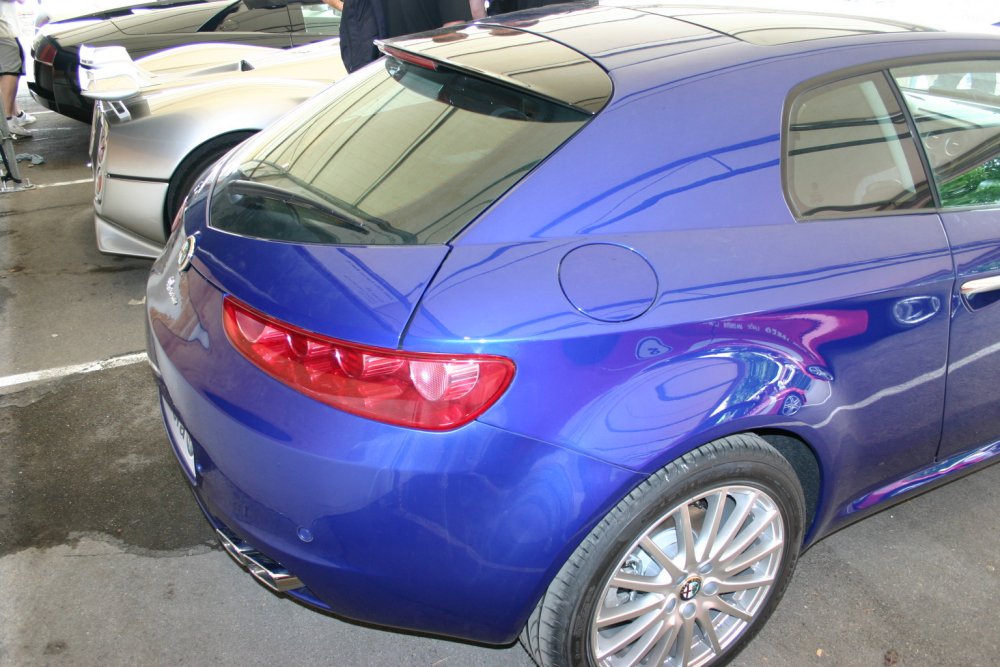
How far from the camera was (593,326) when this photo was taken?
72.6 inches

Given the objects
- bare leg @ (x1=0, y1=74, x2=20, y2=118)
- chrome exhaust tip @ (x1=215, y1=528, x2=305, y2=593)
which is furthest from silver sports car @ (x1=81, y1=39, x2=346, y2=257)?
bare leg @ (x1=0, y1=74, x2=20, y2=118)

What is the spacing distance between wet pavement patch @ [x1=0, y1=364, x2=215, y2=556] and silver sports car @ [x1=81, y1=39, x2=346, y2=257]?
3.10ft

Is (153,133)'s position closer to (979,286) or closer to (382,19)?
(382,19)

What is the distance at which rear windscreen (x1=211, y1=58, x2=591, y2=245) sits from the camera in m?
2.02

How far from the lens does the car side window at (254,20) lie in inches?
244

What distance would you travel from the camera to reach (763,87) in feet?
7.10

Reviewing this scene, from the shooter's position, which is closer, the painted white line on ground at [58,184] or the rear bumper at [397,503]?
the rear bumper at [397,503]

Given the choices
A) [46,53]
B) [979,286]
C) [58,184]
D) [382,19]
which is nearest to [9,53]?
[46,53]

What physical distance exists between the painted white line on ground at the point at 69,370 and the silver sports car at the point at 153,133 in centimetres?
67

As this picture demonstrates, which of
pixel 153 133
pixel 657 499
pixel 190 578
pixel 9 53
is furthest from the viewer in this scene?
pixel 9 53

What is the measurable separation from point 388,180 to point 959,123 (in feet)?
5.48

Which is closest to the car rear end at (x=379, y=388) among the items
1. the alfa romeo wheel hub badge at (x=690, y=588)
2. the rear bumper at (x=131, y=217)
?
the alfa romeo wheel hub badge at (x=690, y=588)

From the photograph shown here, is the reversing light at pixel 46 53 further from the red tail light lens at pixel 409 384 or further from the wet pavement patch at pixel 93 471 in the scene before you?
the red tail light lens at pixel 409 384

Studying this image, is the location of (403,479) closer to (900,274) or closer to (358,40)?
(900,274)
